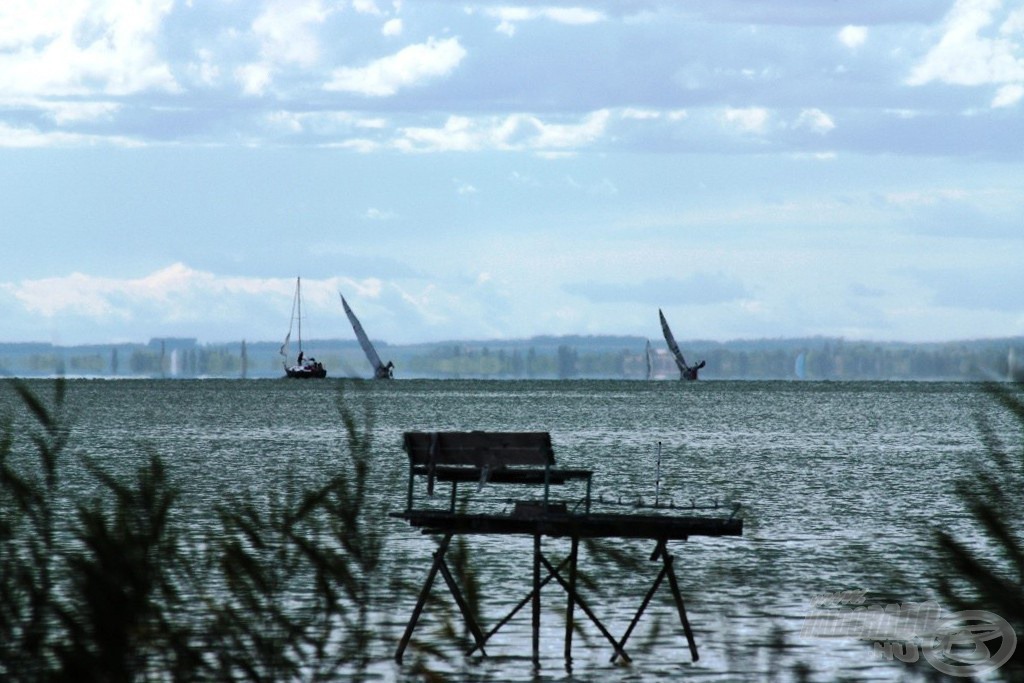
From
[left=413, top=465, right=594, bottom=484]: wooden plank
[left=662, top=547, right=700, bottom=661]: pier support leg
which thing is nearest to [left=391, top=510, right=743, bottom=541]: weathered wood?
[left=662, top=547, right=700, bottom=661]: pier support leg

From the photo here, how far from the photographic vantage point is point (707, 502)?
41.4 meters

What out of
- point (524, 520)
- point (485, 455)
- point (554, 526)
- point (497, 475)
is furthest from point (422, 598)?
point (497, 475)

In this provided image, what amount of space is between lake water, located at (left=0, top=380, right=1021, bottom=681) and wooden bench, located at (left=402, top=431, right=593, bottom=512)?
1.54m

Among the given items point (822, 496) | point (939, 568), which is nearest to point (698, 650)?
point (939, 568)

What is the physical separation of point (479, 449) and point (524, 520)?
6.82ft

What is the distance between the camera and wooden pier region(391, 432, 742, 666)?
52.0 ft

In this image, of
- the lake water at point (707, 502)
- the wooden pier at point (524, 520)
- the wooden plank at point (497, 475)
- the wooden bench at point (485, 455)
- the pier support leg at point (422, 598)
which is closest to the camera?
the wooden pier at point (524, 520)

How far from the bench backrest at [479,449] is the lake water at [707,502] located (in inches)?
71.8

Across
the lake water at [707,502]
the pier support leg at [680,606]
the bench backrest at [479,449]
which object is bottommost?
the lake water at [707,502]

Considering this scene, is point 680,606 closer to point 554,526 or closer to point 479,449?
point 554,526

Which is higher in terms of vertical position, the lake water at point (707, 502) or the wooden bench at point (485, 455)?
the wooden bench at point (485, 455)

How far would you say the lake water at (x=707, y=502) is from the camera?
666 inches

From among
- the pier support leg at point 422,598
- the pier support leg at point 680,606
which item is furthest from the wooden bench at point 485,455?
the pier support leg at point 680,606

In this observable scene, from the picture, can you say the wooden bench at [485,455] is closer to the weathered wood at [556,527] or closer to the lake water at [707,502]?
the weathered wood at [556,527]
